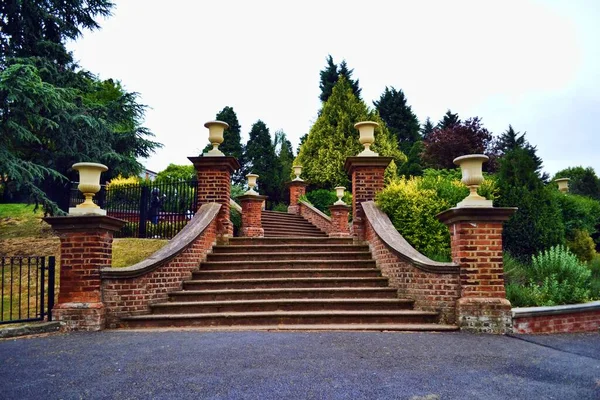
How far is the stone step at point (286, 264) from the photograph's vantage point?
7023 mm

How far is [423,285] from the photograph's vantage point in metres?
5.34

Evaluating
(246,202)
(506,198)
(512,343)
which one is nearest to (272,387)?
(512,343)

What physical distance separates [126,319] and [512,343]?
4.65 metres

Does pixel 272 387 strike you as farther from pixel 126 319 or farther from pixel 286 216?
pixel 286 216

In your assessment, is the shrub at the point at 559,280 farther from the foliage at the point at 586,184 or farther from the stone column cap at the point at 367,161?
the foliage at the point at 586,184

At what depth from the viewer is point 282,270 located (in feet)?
22.1

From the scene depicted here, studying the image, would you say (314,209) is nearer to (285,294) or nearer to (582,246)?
(582,246)

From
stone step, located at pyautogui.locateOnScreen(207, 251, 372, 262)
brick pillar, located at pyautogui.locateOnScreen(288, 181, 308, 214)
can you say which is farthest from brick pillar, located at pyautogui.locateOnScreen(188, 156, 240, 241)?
brick pillar, located at pyautogui.locateOnScreen(288, 181, 308, 214)

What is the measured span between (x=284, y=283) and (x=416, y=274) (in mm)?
2105

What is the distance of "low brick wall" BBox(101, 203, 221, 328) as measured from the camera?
5227 millimetres

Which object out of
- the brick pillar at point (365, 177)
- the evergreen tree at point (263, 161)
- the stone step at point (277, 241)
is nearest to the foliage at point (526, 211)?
the brick pillar at point (365, 177)

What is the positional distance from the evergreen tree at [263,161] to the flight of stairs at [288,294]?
58.7ft

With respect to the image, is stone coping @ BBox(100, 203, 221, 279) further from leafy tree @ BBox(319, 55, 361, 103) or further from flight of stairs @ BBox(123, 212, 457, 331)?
leafy tree @ BBox(319, 55, 361, 103)

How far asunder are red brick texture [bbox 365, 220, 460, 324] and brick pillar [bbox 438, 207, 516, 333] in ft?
0.48
